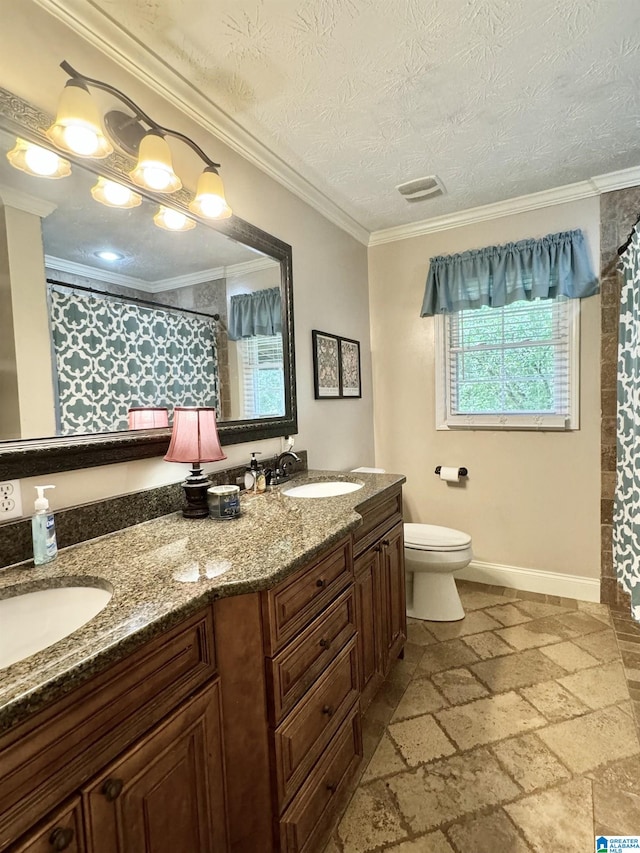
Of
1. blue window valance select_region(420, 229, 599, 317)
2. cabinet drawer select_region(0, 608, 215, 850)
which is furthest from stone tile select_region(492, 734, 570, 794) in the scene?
blue window valance select_region(420, 229, 599, 317)

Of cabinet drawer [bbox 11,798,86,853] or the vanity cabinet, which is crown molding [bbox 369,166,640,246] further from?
cabinet drawer [bbox 11,798,86,853]

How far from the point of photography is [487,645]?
2.19 meters

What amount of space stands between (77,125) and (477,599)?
2.98 m

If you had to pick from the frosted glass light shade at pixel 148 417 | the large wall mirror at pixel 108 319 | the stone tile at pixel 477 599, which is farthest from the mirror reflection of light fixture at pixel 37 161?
the stone tile at pixel 477 599

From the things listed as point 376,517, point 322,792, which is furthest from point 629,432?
point 322,792

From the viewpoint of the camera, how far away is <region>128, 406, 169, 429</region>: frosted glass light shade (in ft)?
4.71

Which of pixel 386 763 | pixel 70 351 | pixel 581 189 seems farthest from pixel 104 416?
pixel 581 189

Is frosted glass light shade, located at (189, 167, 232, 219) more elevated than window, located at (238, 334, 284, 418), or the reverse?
frosted glass light shade, located at (189, 167, 232, 219)

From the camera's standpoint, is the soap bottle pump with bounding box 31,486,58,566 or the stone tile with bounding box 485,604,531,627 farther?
the stone tile with bounding box 485,604,531,627

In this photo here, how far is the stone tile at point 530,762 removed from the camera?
4.65ft

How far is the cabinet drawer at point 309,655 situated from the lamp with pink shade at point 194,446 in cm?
54

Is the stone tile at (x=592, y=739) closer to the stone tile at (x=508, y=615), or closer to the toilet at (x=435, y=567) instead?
the stone tile at (x=508, y=615)

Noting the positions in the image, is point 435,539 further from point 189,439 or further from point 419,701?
point 189,439

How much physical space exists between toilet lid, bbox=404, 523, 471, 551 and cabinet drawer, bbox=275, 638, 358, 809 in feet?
3.33
